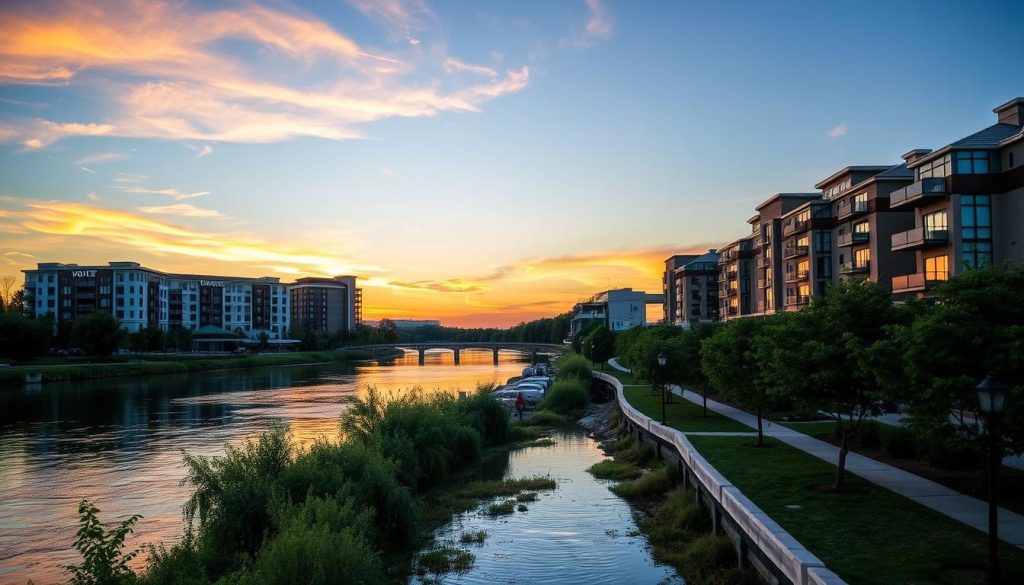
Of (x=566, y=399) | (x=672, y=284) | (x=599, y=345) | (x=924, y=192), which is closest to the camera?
(x=924, y=192)

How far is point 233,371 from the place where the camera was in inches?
4309

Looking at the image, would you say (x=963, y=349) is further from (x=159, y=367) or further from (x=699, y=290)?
(x=699, y=290)

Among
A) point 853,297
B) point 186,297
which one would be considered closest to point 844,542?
point 853,297

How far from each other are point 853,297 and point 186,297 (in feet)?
548

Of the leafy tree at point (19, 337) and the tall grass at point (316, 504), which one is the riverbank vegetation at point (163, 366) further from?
the tall grass at point (316, 504)

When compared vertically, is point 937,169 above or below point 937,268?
above

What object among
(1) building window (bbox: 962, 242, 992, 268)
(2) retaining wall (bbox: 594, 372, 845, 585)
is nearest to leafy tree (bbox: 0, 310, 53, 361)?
(2) retaining wall (bbox: 594, 372, 845, 585)

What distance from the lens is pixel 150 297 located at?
471 ft

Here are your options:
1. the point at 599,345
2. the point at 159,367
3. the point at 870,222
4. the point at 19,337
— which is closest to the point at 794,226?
the point at 870,222

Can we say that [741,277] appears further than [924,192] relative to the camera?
Yes

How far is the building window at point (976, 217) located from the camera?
43.0 m

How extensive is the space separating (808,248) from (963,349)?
6003 cm

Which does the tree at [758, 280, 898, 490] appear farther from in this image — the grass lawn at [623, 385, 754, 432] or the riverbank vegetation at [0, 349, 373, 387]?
the riverbank vegetation at [0, 349, 373, 387]

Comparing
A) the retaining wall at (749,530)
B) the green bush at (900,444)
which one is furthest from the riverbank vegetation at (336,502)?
the green bush at (900,444)
